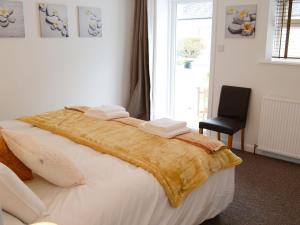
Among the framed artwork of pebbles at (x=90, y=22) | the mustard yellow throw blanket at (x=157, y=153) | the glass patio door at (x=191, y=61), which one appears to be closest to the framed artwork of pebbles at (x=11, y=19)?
the framed artwork of pebbles at (x=90, y=22)

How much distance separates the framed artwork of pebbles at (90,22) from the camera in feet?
13.6

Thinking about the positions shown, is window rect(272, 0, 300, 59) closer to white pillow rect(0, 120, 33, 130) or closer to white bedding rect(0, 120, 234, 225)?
white bedding rect(0, 120, 234, 225)

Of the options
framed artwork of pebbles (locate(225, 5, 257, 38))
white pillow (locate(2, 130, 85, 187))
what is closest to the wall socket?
framed artwork of pebbles (locate(225, 5, 257, 38))

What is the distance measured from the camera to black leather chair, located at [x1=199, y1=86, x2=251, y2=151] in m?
3.69

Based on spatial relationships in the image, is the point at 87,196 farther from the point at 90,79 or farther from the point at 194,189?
the point at 90,79

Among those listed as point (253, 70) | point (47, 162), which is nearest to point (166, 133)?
point (47, 162)

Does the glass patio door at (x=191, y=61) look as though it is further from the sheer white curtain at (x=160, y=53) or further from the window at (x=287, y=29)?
the window at (x=287, y=29)

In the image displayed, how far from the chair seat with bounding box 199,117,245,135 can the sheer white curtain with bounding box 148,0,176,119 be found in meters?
1.42

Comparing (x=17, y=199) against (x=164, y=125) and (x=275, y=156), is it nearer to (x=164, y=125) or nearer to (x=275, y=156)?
(x=164, y=125)

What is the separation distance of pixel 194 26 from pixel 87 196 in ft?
11.9

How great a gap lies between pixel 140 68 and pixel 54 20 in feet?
4.85

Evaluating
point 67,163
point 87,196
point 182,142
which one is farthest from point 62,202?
point 182,142

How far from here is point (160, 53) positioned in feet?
16.1

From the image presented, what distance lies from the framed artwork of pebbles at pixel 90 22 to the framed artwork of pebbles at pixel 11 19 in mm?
816
